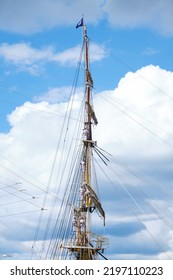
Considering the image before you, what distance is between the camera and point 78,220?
105500 mm

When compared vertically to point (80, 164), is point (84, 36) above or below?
above

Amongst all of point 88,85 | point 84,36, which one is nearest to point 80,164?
point 88,85

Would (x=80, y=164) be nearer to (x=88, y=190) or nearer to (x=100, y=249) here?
(x=88, y=190)

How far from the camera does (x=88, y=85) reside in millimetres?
110562

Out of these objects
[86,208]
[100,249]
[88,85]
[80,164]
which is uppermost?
[88,85]
